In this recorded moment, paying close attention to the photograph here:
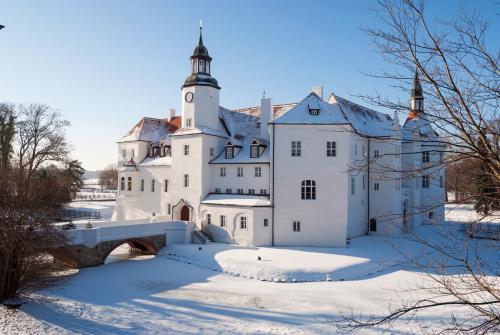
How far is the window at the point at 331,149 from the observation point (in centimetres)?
2938

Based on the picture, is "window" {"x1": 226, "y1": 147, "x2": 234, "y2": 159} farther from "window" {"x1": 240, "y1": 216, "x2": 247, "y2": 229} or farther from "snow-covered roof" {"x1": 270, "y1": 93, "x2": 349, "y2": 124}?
"window" {"x1": 240, "y1": 216, "x2": 247, "y2": 229}

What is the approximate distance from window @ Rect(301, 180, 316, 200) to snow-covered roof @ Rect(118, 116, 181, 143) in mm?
16593

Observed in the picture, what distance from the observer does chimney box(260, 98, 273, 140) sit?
34.3m

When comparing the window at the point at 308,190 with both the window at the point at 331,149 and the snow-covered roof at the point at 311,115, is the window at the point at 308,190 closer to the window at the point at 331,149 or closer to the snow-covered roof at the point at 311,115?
the window at the point at 331,149

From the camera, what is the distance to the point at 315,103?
99.4 ft

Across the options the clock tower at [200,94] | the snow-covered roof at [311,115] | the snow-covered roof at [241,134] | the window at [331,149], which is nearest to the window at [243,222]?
A: the snow-covered roof at [241,134]

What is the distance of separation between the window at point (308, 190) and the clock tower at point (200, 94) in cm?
1010

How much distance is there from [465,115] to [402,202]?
3332 centimetres

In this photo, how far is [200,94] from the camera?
34.7 metres

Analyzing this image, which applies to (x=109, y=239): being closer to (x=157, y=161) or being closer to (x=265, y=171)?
(x=265, y=171)

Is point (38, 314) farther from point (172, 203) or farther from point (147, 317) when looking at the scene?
point (172, 203)

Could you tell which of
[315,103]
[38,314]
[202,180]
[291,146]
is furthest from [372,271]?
[38,314]

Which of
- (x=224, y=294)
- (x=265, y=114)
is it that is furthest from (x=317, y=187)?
(x=224, y=294)

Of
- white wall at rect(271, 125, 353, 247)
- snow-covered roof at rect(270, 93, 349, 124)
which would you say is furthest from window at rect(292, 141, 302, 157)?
snow-covered roof at rect(270, 93, 349, 124)
